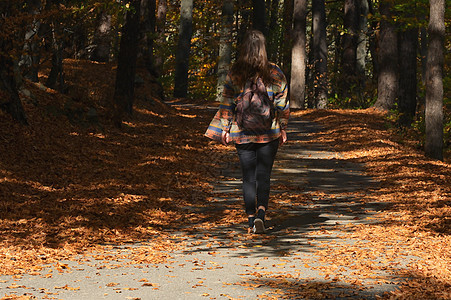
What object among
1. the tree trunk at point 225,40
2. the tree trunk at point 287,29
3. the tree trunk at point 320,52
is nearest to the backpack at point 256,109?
the tree trunk at point 320,52

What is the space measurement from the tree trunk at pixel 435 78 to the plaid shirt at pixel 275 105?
7.83m

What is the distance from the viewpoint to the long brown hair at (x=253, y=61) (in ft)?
24.0

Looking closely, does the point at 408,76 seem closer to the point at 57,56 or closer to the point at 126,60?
the point at 126,60

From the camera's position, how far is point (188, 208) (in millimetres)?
9508

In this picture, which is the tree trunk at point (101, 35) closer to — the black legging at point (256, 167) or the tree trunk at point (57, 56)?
the tree trunk at point (57, 56)

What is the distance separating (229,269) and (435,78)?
32.6ft

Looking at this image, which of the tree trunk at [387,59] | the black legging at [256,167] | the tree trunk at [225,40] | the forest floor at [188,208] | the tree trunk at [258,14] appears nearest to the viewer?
the forest floor at [188,208]

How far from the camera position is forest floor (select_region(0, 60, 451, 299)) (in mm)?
5625

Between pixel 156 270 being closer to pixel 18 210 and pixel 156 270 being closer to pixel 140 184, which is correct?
pixel 18 210

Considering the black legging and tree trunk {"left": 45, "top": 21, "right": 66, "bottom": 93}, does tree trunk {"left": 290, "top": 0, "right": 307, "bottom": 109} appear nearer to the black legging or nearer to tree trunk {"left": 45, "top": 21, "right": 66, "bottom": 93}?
tree trunk {"left": 45, "top": 21, "right": 66, "bottom": 93}

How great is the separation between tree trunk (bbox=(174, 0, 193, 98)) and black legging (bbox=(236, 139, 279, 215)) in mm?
28921

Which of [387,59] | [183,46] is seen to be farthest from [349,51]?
[183,46]

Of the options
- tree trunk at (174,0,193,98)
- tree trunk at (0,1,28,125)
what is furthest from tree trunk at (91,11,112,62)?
tree trunk at (0,1,28,125)

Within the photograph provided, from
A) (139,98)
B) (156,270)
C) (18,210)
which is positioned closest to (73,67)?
(139,98)
